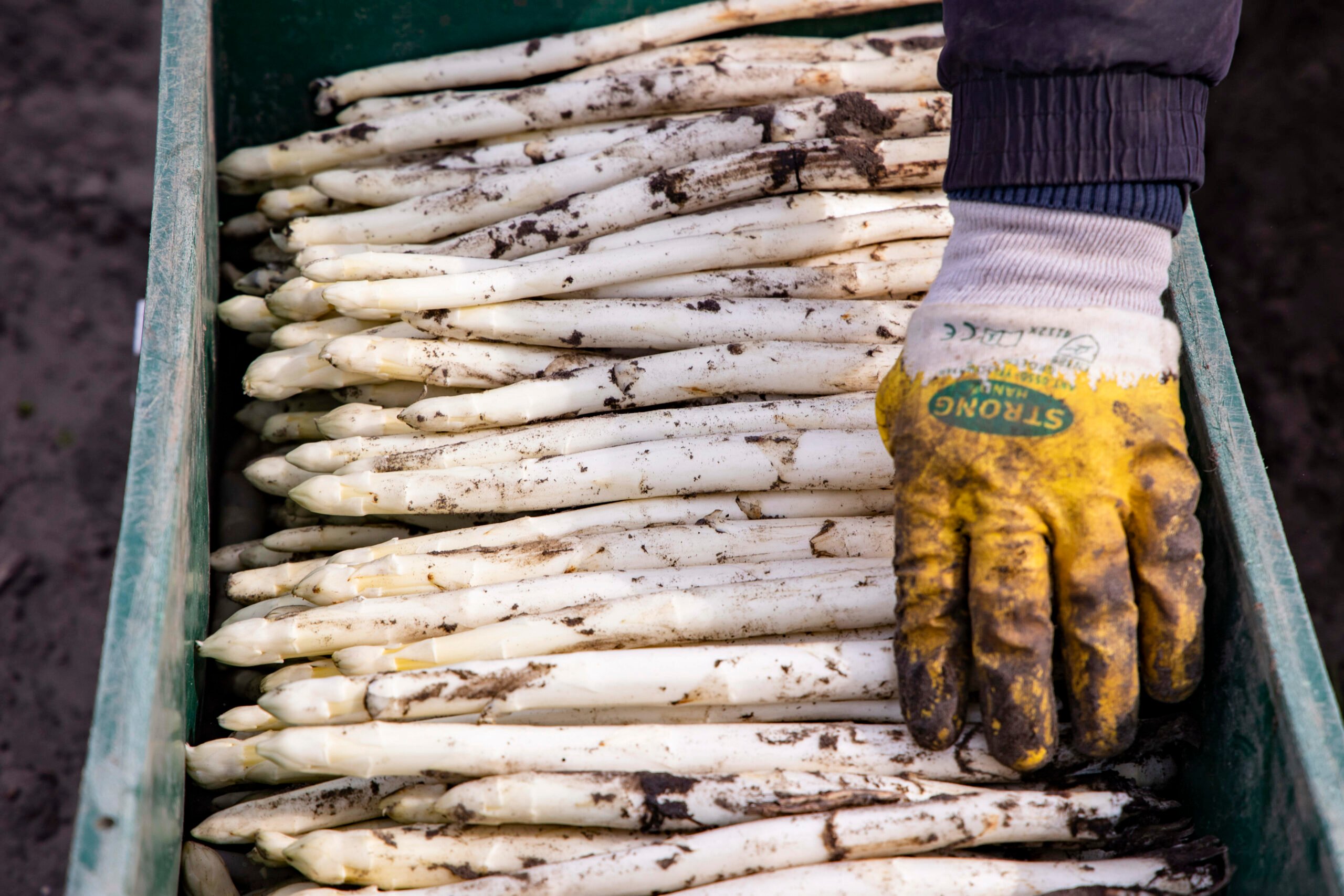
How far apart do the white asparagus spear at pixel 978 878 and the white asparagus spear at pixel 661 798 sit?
4.8 inches

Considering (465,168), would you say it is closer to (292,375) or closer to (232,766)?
(292,375)

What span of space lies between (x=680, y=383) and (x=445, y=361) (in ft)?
2.13

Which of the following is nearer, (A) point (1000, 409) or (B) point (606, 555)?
(A) point (1000, 409)

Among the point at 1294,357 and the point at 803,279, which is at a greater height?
the point at 803,279

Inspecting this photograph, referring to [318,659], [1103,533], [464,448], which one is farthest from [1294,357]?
[318,659]

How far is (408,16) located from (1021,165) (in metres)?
2.38

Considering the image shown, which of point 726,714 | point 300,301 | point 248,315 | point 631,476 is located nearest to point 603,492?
point 631,476

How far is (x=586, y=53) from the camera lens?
3412mm

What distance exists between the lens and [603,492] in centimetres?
256

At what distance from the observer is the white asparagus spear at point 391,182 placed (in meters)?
3.13

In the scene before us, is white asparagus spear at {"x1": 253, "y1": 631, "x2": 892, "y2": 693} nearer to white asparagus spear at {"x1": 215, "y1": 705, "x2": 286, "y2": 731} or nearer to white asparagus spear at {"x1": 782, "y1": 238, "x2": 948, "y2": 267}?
white asparagus spear at {"x1": 215, "y1": 705, "x2": 286, "y2": 731}

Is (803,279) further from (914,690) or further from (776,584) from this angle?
(914,690)

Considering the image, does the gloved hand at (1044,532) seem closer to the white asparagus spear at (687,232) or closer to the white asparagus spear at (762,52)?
the white asparagus spear at (687,232)

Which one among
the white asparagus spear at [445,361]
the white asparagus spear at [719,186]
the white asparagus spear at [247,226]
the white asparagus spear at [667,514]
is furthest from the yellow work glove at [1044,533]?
the white asparagus spear at [247,226]
